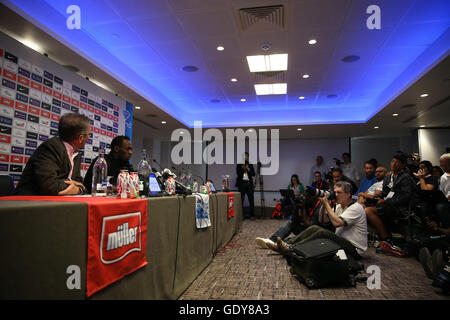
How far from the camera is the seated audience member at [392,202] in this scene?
336cm

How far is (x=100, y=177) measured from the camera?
6.05 feet

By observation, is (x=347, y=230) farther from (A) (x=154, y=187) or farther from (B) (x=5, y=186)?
(B) (x=5, y=186)

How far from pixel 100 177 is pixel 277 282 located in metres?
1.58

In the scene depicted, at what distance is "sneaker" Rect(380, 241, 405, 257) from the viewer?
10.2ft

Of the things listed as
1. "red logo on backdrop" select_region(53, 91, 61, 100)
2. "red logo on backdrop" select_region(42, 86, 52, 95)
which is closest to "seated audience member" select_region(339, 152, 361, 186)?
"red logo on backdrop" select_region(53, 91, 61, 100)

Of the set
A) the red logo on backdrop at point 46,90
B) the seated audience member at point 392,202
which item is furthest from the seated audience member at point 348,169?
the red logo on backdrop at point 46,90

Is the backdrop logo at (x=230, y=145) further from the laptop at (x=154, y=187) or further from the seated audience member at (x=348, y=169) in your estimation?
the laptop at (x=154, y=187)

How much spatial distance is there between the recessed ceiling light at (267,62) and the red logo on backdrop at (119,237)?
12.3ft

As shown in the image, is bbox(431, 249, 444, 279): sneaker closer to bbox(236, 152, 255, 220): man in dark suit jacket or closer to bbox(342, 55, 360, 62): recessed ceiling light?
bbox(342, 55, 360, 62): recessed ceiling light

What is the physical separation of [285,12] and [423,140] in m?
6.21

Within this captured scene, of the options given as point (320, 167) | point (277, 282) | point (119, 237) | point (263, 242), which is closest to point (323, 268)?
point (277, 282)

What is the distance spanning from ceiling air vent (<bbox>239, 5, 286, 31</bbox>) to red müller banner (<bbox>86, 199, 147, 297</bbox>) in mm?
2781

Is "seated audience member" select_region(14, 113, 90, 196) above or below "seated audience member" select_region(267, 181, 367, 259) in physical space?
above
